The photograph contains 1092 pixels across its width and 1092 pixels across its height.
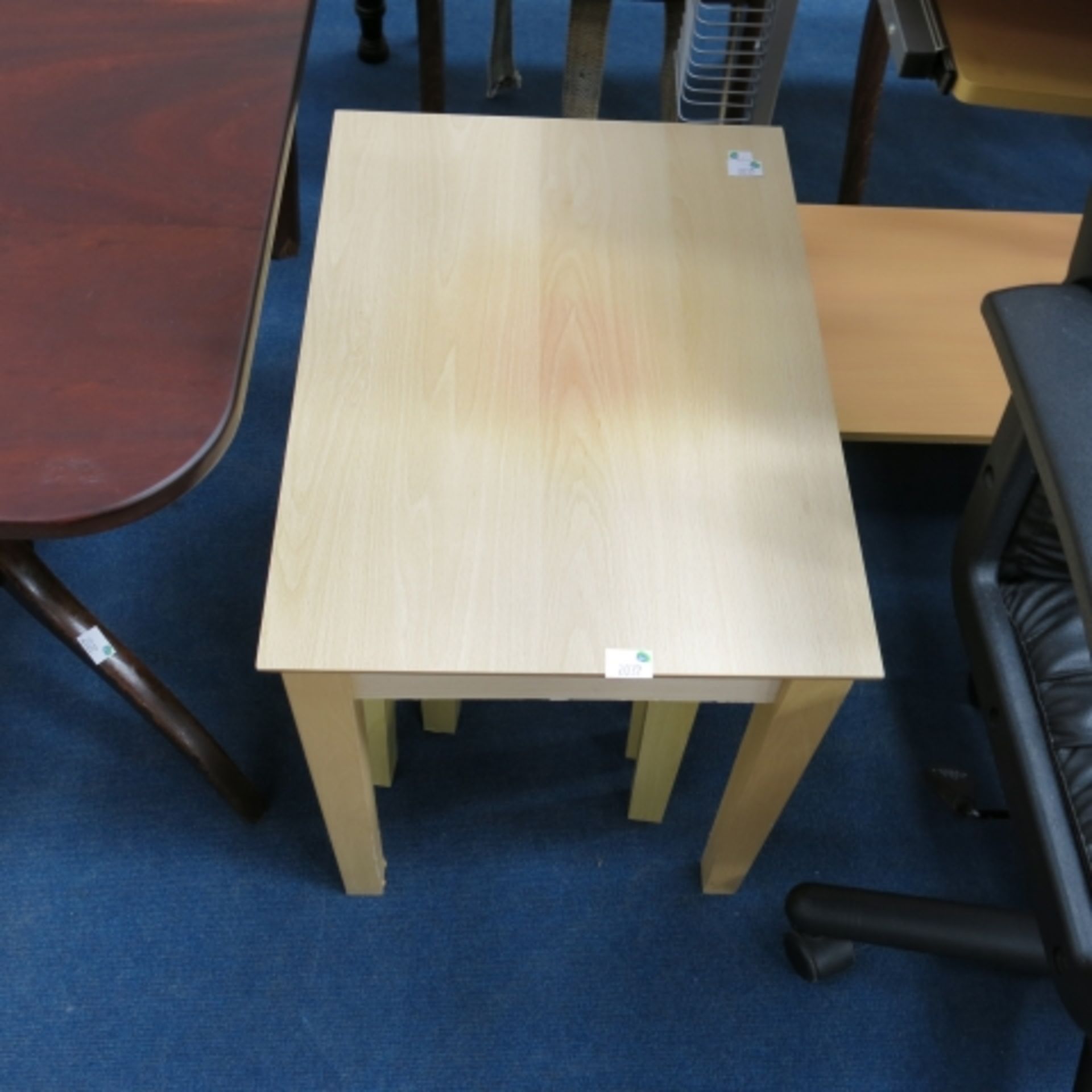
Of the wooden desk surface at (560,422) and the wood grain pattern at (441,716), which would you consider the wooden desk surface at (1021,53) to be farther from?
the wood grain pattern at (441,716)

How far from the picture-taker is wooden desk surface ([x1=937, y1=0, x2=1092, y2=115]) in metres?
1.00

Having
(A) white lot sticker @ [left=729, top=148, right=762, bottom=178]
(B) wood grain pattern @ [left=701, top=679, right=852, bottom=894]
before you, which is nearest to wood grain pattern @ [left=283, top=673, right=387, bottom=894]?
(B) wood grain pattern @ [left=701, top=679, right=852, bottom=894]

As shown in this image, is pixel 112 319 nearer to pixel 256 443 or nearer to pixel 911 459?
pixel 256 443

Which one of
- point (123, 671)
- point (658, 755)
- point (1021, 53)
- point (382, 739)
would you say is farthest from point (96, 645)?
point (1021, 53)

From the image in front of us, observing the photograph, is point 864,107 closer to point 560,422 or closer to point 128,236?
point 560,422

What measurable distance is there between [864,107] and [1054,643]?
1355 millimetres

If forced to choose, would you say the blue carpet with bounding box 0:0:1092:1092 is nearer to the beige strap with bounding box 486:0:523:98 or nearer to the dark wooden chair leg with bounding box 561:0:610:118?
the dark wooden chair leg with bounding box 561:0:610:118

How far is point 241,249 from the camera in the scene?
888 millimetres

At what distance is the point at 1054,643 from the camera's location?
2.70 ft

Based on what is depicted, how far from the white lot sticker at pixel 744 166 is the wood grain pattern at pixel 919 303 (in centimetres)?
30

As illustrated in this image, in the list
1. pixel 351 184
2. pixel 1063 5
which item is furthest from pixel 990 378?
pixel 351 184

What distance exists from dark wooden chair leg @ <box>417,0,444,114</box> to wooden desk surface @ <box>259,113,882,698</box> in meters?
0.66

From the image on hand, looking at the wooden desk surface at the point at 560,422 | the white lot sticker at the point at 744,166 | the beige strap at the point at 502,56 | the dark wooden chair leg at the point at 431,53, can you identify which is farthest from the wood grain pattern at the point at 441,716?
the beige strap at the point at 502,56

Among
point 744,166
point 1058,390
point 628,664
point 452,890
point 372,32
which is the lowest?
point 452,890
